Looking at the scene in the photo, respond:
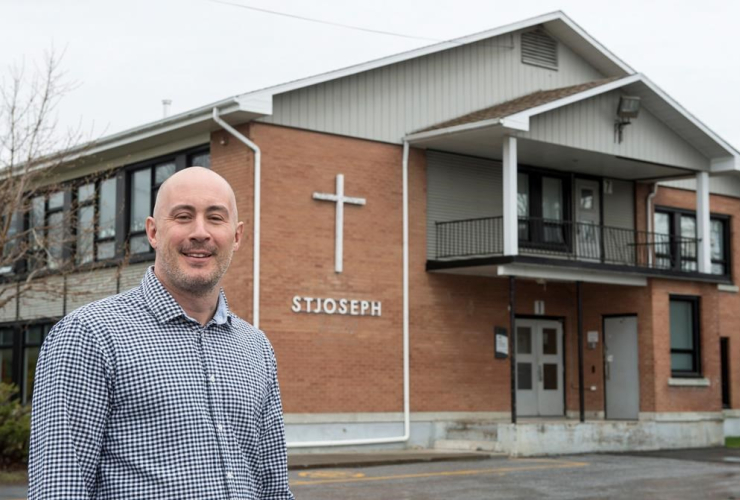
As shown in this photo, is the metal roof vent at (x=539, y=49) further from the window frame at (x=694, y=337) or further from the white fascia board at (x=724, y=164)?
the window frame at (x=694, y=337)

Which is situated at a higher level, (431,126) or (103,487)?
(431,126)

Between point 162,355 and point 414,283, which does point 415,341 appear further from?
point 162,355

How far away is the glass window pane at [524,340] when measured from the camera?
25.8m

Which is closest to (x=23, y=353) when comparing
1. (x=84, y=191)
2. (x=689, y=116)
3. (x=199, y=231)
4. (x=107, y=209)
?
(x=84, y=191)

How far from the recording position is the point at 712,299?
86.9 ft

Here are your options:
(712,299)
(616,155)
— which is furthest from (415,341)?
(712,299)

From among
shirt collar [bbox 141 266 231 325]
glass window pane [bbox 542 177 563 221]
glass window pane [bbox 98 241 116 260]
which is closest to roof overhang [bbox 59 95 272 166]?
glass window pane [bbox 98 241 116 260]

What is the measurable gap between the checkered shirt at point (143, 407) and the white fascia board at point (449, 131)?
18.4 metres

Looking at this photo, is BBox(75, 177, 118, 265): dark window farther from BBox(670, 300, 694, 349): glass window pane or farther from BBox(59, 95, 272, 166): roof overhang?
BBox(670, 300, 694, 349): glass window pane

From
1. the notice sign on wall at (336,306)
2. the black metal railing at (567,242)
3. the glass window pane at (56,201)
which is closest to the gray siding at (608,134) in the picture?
the black metal railing at (567,242)

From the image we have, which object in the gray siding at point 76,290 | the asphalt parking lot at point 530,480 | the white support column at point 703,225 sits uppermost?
the white support column at point 703,225

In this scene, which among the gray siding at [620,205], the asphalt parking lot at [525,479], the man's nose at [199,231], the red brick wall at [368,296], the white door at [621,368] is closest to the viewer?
the man's nose at [199,231]

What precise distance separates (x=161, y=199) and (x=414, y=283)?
64.8 ft

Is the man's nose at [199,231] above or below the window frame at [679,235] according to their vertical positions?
below
